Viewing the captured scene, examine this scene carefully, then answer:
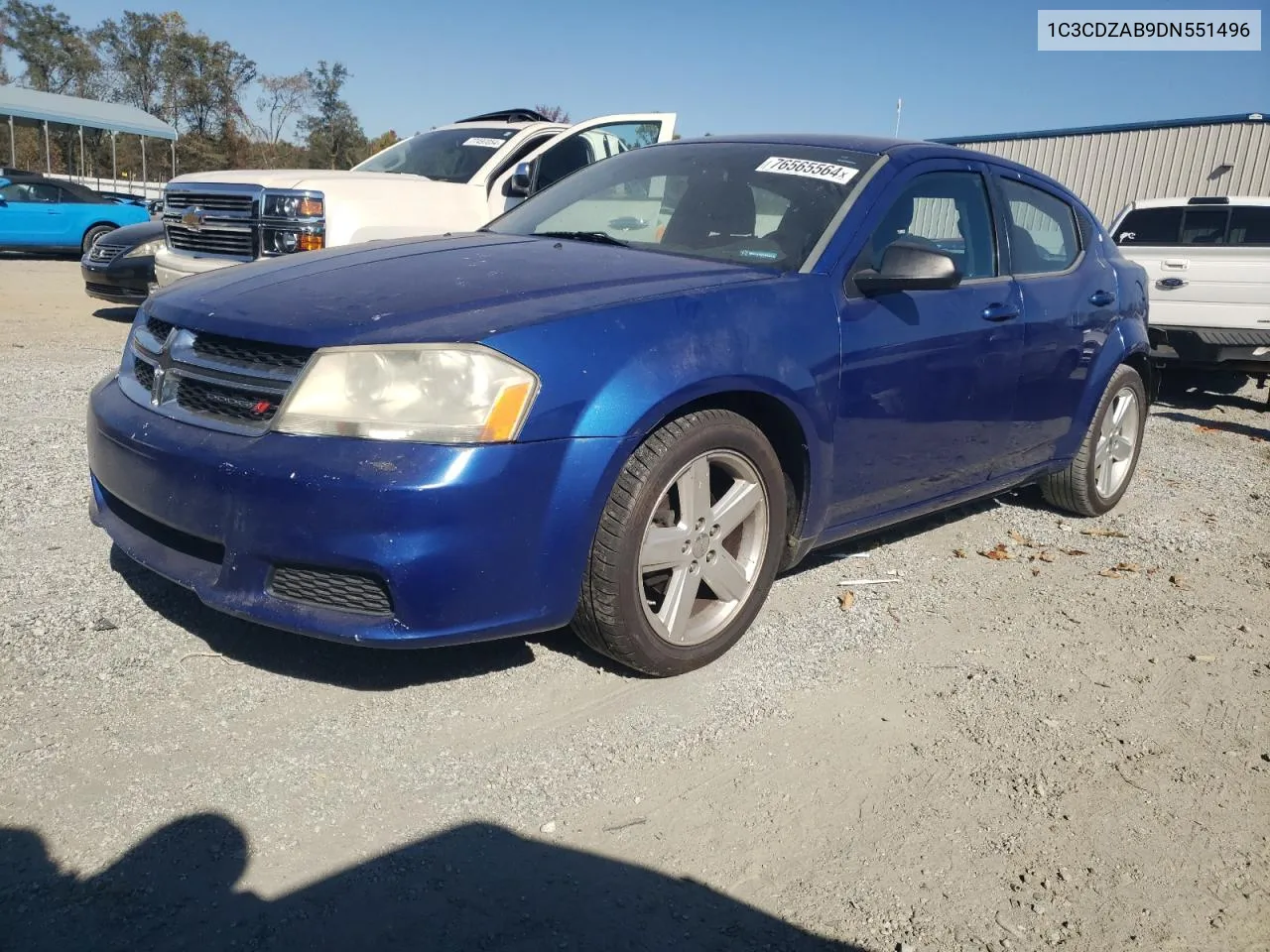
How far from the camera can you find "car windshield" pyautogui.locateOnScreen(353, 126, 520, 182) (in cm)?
856

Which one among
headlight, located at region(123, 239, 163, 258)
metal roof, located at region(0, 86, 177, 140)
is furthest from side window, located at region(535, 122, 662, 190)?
metal roof, located at region(0, 86, 177, 140)

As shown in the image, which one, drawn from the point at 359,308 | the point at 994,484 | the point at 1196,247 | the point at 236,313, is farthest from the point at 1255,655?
the point at 1196,247

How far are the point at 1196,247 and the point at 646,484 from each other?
313 inches

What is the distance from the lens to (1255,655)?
12.0ft

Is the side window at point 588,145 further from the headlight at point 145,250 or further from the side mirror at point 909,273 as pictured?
the side mirror at point 909,273

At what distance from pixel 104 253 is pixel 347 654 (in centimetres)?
856

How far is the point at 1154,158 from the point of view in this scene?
71.9ft

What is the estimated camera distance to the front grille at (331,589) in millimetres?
2578

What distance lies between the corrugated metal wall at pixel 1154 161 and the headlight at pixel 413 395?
19689 mm

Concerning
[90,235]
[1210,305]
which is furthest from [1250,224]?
Answer: [90,235]

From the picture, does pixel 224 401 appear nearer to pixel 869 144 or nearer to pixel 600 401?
pixel 600 401

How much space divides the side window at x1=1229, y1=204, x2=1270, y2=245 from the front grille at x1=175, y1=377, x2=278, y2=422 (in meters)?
9.59

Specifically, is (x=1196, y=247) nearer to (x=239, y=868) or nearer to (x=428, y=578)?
(x=428, y=578)

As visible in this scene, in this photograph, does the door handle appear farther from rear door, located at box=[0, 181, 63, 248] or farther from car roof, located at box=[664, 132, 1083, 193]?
rear door, located at box=[0, 181, 63, 248]
